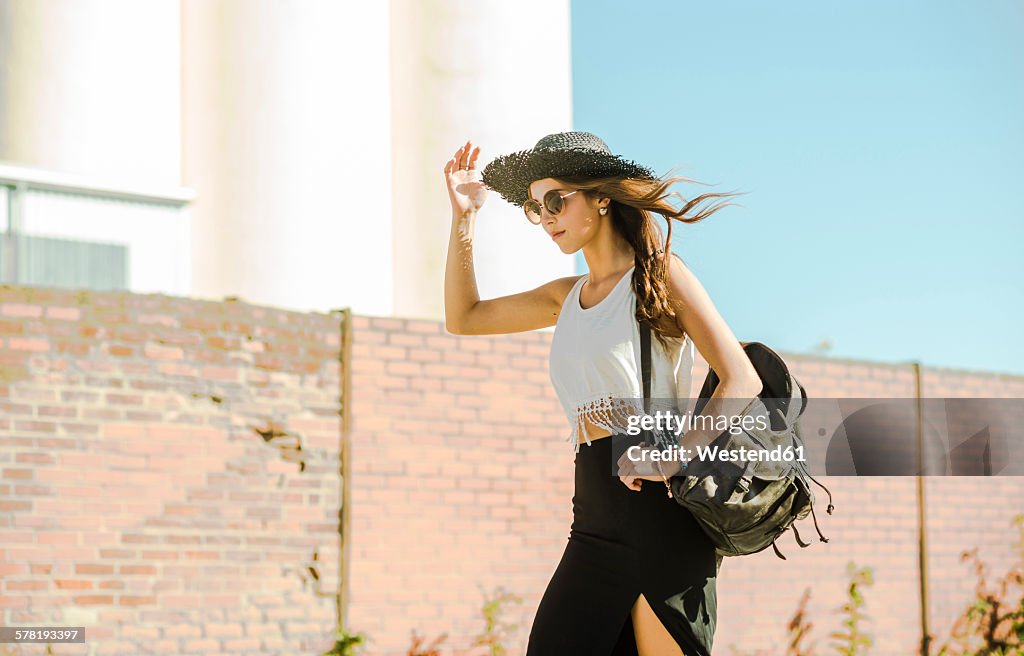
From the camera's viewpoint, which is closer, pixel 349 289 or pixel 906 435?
pixel 906 435

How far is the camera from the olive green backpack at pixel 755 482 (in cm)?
272

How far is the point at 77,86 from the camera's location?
360 inches

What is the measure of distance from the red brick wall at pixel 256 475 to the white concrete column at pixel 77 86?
3.62 meters

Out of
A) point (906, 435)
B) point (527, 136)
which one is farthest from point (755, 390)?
point (527, 136)

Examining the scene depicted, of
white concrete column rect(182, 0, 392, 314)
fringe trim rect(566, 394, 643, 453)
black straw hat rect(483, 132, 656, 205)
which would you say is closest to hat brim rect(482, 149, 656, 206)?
black straw hat rect(483, 132, 656, 205)

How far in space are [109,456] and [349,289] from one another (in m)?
4.24

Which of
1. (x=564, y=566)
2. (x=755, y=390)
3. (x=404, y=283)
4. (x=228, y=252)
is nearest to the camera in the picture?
(x=755, y=390)

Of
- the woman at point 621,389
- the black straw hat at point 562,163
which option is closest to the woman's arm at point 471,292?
the black straw hat at point 562,163

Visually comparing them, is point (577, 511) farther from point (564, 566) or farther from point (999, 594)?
point (999, 594)

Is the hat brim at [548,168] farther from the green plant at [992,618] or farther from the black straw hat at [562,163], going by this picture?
the green plant at [992,618]

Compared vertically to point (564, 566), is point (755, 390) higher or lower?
higher

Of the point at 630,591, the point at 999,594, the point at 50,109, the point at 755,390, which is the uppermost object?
the point at 50,109

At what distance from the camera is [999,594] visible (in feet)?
30.1

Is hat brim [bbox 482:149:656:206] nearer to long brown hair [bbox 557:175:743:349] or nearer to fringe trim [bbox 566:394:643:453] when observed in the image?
long brown hair [bbox 557:175:743:349]
